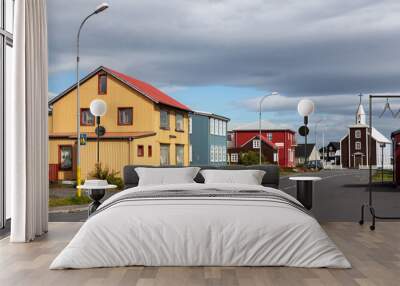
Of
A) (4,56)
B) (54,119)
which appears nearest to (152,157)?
(54,119)

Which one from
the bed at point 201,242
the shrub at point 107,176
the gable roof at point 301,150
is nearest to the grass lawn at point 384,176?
the gable roof at point 301,150

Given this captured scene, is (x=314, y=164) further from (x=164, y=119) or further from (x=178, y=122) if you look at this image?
(x=164, y=119)

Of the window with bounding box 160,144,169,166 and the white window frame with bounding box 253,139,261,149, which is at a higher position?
the white window frame with bounding box 253,139,261,149

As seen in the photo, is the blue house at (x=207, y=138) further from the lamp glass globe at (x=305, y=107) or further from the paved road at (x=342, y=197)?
the lamp glass globe at (x=305, y=107)

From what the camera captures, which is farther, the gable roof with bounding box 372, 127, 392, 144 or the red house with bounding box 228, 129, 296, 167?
the red house with bounding box 228, 129, 296, 167

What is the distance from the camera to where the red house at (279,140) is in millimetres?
10555

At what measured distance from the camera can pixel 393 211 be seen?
27.7 ft

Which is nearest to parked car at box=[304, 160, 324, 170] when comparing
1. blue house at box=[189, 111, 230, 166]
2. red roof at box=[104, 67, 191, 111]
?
blue house at box=[189, 111, 230, 166]

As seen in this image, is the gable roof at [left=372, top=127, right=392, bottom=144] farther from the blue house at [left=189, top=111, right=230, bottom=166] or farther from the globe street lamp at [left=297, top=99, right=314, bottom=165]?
the blue house at [left=189, top=111, right=230, bottom=166]

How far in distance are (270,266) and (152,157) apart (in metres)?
8.57

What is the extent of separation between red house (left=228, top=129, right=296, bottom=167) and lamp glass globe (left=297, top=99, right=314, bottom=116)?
7.28 ft

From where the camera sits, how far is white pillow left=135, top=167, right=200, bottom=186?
6.19m

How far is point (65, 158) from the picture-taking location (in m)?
11.7

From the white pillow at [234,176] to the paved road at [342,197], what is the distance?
2.77ft
